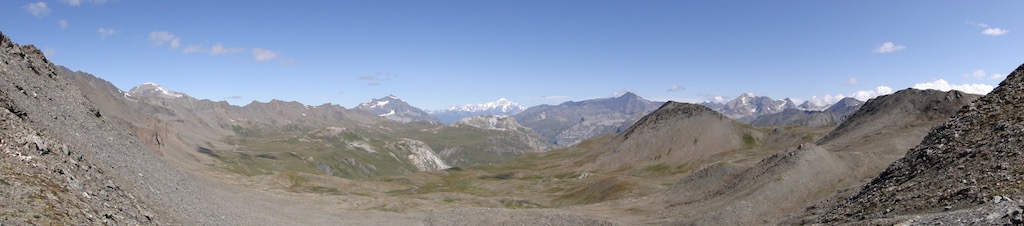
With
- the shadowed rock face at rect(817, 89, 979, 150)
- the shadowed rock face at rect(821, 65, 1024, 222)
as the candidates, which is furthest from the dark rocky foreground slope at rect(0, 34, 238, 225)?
the shadowed rock face at rect(817, 89, 979, 150)

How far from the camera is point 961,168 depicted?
147 feet

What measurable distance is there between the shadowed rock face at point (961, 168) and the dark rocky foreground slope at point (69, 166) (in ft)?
167

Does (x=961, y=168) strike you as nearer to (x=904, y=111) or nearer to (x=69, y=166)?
(x=69, y=166)

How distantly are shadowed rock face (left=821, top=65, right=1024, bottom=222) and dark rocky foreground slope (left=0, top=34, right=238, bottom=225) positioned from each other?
5094 centimetres

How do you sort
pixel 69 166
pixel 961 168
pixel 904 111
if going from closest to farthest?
1. pixel 69 166
2. pixel 961 168
3. pixel 904 111

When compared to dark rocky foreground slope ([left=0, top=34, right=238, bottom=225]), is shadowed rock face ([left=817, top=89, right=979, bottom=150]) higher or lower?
higher

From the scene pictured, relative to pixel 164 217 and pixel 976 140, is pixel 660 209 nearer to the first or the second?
pixel 976 140

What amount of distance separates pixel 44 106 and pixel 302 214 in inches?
1376

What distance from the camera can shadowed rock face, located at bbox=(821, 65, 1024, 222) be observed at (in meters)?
39.2

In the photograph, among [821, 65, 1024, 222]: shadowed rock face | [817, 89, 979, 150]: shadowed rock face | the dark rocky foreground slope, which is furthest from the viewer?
[817, 89, 979, 150]: shadowed rock face

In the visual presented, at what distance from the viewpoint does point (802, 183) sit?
280ft

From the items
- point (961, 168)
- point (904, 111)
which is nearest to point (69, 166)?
point (961, 168)

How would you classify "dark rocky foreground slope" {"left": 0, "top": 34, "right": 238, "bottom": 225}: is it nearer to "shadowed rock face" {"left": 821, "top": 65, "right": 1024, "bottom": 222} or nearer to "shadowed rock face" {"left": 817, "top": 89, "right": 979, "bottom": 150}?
"shadowed rock face" {"left": 821, "top": 65, "right": 1024, "bottom": 222}

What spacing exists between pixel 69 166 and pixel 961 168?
208 feet
